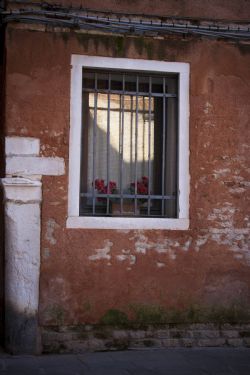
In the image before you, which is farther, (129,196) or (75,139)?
(129,196)

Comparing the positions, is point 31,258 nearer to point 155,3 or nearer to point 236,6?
point 155,3

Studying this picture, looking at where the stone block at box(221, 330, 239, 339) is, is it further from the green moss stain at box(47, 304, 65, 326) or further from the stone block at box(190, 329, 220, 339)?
the green moss stain at box(47, 304, 65, 326)

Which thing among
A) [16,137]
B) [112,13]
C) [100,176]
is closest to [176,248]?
[100,176]

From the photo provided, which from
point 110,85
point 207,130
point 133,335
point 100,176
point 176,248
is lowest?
point 133,335

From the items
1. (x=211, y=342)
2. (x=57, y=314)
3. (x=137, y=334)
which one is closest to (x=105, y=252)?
(x=57, y=314)

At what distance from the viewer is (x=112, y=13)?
648 cm

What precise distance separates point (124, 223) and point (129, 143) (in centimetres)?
95

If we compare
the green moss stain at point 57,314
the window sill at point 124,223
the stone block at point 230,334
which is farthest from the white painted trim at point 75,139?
the stone block at point 230,334

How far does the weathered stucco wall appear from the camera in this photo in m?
6.21

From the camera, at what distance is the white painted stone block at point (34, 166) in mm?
6172

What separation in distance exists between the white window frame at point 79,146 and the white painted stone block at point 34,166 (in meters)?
0.14

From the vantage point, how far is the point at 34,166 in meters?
6.21

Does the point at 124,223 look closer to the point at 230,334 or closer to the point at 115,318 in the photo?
the point at 115,318

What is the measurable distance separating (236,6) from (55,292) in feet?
12.3
